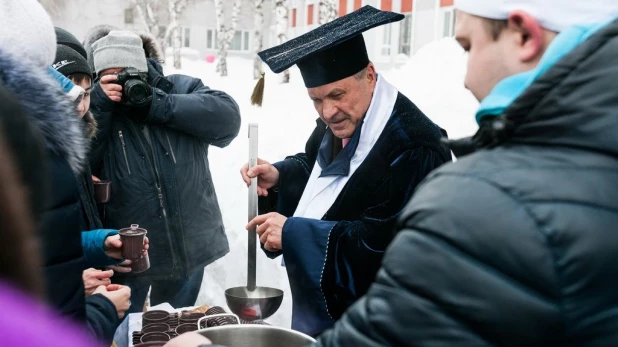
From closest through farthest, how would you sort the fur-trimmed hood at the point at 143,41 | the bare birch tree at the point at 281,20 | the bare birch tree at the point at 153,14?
the fur-trimmed hood at the point at 143,41
the bare birch tree at the point at 281,20
the bare birch tree at the point at 153,14

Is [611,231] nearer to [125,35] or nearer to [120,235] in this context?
[120,235]

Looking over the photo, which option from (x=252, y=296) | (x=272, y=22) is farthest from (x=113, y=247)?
(x=272, y=22)

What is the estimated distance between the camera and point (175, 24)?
17.1m

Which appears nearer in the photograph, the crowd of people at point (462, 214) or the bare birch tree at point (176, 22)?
the crowd of people at point (462, 214)

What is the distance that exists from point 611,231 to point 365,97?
1.48 metres

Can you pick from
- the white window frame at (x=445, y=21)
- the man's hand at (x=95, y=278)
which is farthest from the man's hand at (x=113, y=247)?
the white window frame at (x=445, y=21)

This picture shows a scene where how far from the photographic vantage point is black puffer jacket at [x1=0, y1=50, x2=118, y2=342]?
110 centimetres

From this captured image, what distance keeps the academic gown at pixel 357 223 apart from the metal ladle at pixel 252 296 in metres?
0.10

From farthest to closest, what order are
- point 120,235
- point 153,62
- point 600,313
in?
point 153,62
point 120,235
point 600,313

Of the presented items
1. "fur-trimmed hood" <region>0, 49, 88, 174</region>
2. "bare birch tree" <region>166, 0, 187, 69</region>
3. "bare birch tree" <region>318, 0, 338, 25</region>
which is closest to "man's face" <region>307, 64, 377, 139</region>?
"fur-trimmed hood" <region>0, 49, 88, 174</region>

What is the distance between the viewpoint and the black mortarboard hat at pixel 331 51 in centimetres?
207

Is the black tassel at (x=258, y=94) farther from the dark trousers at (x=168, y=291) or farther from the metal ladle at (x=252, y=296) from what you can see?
the dark trousers at (x=168, y=291)

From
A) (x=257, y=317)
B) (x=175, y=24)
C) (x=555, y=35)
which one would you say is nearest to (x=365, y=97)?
(x=257, y=317)

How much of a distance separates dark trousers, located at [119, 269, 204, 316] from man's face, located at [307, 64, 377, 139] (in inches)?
54.2
